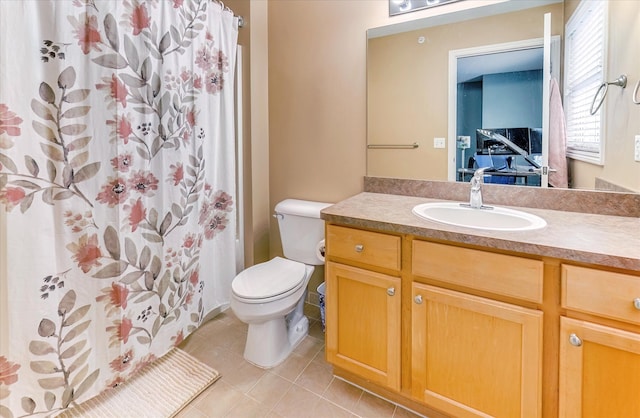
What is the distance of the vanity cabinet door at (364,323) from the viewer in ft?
4.44

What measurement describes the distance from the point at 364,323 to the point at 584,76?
1455 millimetres

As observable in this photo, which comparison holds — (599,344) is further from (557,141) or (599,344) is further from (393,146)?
(393,146)

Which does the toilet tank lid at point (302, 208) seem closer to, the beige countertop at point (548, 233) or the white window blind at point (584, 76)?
the beige countertop at point (548, 233)

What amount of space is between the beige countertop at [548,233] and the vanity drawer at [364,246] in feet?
0.13

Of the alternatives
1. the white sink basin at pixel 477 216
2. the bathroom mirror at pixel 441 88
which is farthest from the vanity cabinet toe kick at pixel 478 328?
the bathroom mirror at pixel 441 88

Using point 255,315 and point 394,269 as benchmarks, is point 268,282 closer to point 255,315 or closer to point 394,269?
point 255,315

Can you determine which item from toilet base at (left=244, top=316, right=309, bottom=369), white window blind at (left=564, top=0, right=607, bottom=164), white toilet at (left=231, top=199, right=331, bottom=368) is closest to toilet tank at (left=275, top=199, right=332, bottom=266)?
white toilet at (left=231, top=199, right=331, bottom=368)

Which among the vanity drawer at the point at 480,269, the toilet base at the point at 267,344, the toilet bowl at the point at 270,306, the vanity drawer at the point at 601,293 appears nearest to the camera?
the vanity drawer at the point at 601,293


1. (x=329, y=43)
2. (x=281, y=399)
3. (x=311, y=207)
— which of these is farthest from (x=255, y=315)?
(x=329, y=43)

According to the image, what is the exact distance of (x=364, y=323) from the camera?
1.43 meters

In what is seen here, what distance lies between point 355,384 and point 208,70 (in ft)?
6.04

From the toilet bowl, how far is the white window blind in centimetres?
148

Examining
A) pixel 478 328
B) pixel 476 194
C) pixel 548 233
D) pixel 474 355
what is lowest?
pixel 474 355

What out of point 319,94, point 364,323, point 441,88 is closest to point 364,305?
point 364,323
